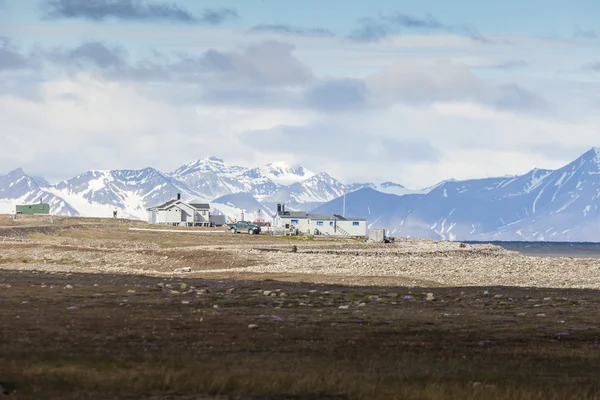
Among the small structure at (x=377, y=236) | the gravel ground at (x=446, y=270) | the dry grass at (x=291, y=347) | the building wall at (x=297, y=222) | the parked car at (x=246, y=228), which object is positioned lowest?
the dry grass at (x=291, y=347)

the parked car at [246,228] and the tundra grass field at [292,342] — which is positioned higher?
the parked car at [246,228]

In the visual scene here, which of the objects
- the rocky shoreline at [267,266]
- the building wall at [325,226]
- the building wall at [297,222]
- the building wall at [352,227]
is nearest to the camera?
the rocky shoreline at [267,266]

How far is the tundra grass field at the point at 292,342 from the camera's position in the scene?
1884cm

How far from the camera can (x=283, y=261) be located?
282ft

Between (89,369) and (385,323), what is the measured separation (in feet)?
42.4

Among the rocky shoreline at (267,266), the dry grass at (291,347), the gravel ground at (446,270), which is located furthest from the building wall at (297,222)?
the dry grass at (291,347)

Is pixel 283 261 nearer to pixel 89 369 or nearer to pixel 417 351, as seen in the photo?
pixel 417 351

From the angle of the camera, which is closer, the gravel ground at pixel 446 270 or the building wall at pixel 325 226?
the gravel ground at pixel 446 270

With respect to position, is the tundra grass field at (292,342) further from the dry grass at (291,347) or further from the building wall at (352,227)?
the building wall at (352,227)

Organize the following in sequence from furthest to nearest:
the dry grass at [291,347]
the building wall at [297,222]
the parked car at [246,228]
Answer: the building wall at [297,222] → the parked car at [246,228] → the dry grass at [291,347]

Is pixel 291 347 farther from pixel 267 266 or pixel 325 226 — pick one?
pixel 325 226

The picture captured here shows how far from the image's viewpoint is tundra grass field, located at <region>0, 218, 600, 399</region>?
61.8ft

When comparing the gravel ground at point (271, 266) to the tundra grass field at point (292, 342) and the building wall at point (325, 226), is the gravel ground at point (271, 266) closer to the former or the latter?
the tundra grass field at point (292, 342)

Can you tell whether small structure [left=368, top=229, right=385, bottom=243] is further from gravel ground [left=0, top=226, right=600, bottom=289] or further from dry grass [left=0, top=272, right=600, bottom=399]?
dry grass [left=0, top=272, right=600, bottom=399]
